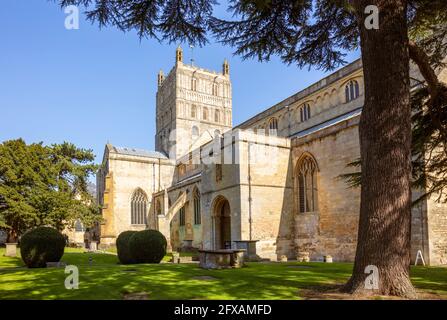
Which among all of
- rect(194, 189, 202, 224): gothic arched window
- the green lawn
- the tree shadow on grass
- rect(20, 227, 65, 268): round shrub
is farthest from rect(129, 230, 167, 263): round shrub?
rect(194, 189, 202, 224): gothic arched window

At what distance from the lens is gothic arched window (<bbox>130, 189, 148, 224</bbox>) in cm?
3919

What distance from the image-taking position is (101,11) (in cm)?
870

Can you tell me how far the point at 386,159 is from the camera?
6.22 m

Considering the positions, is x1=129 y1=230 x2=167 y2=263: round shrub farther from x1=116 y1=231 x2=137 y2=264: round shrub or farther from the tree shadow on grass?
the tree shadow on grass

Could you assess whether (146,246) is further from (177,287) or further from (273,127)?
(273,127)

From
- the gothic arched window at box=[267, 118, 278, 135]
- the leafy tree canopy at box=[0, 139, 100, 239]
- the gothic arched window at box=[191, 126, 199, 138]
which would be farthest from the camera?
the gothic arched window at box=[191, 126, 199, 138]

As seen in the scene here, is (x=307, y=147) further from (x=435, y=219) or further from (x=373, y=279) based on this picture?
(x=373, y=279)

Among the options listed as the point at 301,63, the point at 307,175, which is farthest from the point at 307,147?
the point at 301,63

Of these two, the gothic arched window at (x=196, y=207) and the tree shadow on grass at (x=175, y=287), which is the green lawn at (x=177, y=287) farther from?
the gothic arched window at (x=196, y=207)

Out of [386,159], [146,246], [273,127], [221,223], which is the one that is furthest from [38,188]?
[386,159]

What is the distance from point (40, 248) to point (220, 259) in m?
7.73

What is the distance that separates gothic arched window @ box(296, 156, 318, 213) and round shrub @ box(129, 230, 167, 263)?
880cm

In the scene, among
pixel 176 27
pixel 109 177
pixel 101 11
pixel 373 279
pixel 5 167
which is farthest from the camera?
Result: pixel 109 177

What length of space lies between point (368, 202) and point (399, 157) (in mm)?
910
